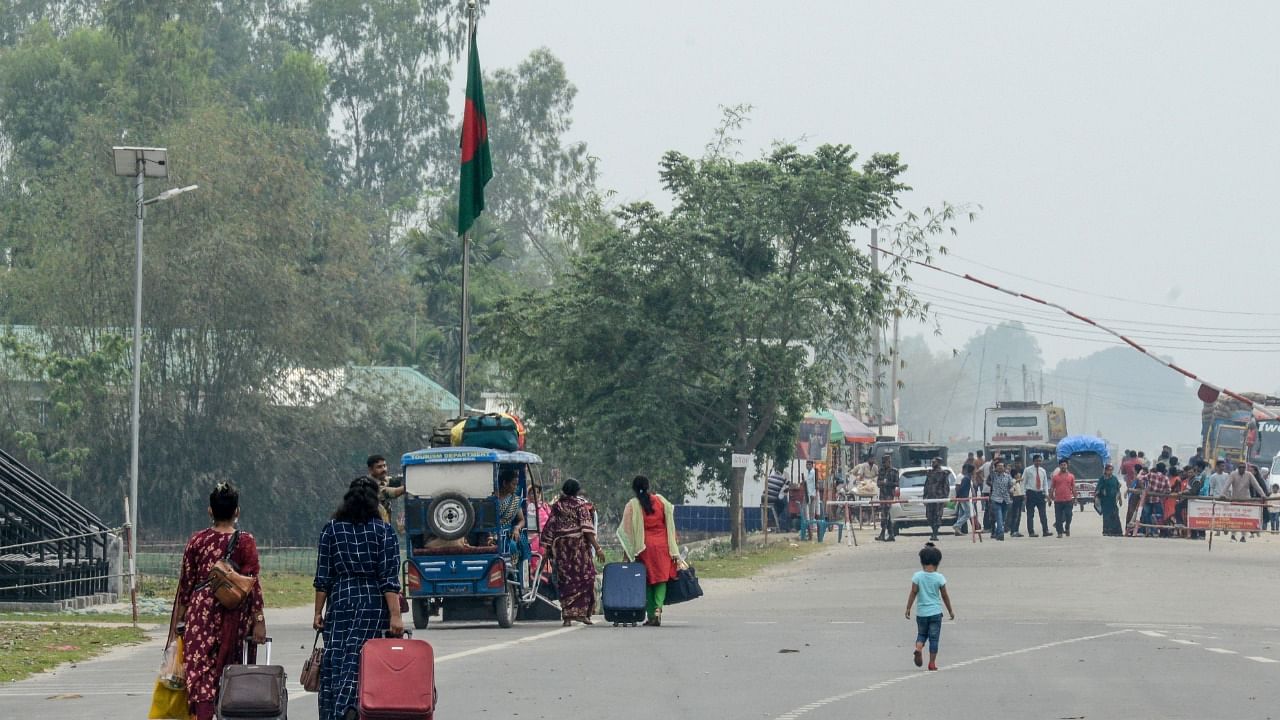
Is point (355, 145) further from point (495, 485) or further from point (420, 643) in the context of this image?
point (420, 643)

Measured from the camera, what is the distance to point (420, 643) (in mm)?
10086

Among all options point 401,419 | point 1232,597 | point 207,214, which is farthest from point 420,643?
point 401,419

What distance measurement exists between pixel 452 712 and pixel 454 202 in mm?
70637

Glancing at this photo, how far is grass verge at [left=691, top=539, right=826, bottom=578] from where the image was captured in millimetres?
35438

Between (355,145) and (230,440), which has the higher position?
(355,145)

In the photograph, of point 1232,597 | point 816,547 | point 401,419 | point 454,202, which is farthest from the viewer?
point 454,202

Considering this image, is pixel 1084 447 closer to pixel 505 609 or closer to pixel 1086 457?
pixel 1086 457

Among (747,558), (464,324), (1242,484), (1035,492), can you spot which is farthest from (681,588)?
(1035,492)

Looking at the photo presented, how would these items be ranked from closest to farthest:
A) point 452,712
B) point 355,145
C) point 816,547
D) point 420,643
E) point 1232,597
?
1. point 420,643
2. point 452,712
3. point 1232,597
4. point 816,547
5. point 355,145

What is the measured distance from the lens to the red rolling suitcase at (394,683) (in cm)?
995

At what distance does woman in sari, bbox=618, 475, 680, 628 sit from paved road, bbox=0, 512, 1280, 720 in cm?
58

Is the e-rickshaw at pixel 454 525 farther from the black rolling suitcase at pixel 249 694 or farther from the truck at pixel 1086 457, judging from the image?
the truck at pixel 1086 457

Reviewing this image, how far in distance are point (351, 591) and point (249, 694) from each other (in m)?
1.11

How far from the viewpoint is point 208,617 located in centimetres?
1030
